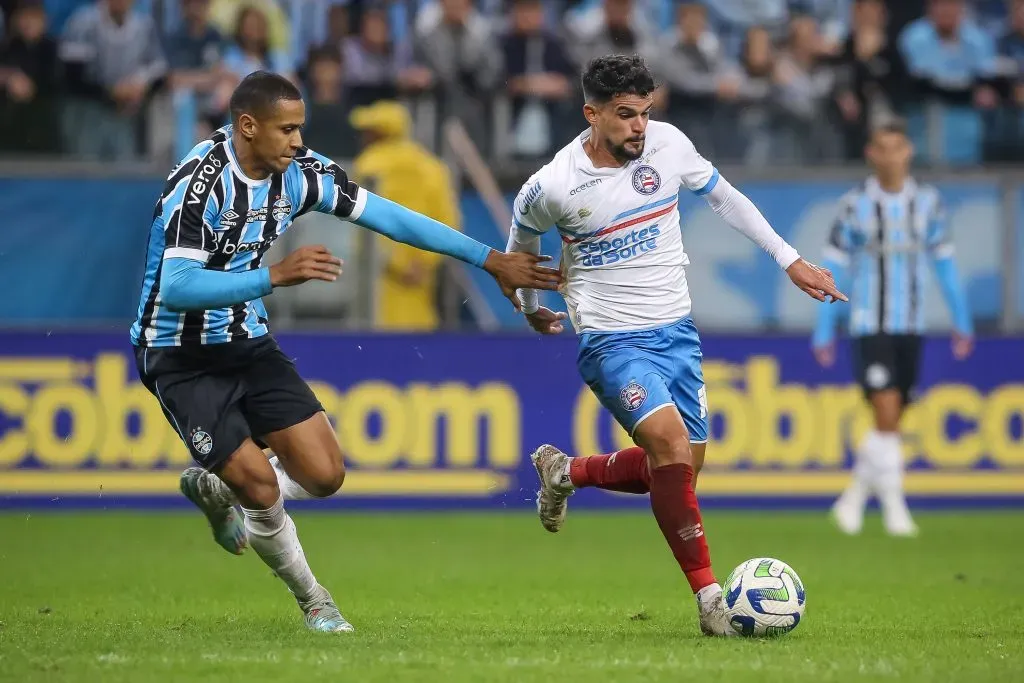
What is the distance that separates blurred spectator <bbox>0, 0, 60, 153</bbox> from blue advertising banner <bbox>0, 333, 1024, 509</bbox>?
6.15 feet

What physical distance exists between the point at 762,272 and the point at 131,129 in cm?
563

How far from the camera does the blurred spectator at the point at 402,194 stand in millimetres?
13531

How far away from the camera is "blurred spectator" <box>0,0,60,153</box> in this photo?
551 inches

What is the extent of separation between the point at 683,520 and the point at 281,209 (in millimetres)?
2214

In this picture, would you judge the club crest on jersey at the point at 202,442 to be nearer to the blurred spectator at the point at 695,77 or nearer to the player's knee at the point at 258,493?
the player's knee at the point at 258,493

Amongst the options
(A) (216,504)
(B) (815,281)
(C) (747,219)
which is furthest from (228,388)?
(B) (815,281)

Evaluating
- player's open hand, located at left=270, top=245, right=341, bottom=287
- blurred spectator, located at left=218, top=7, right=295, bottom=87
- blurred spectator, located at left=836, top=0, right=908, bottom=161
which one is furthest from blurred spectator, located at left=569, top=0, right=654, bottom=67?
player's open hand, located at left=270, top=245, right=341, bottom=287

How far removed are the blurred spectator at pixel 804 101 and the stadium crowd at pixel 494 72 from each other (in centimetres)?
2

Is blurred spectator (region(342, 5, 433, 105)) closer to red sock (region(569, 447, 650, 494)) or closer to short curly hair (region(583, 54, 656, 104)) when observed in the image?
red sock (region(569, 447, 650, 494))

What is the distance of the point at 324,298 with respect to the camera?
45.0ft

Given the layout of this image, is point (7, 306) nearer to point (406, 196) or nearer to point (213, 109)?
point (213, 109)

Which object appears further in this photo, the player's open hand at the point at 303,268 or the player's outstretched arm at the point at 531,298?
the player's outstretched arm at the point at 531,298

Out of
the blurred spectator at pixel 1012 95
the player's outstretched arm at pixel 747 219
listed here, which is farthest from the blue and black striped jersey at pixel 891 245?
the player's outstretched arm at pixel 747 219

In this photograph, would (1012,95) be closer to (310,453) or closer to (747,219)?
(747,219)
